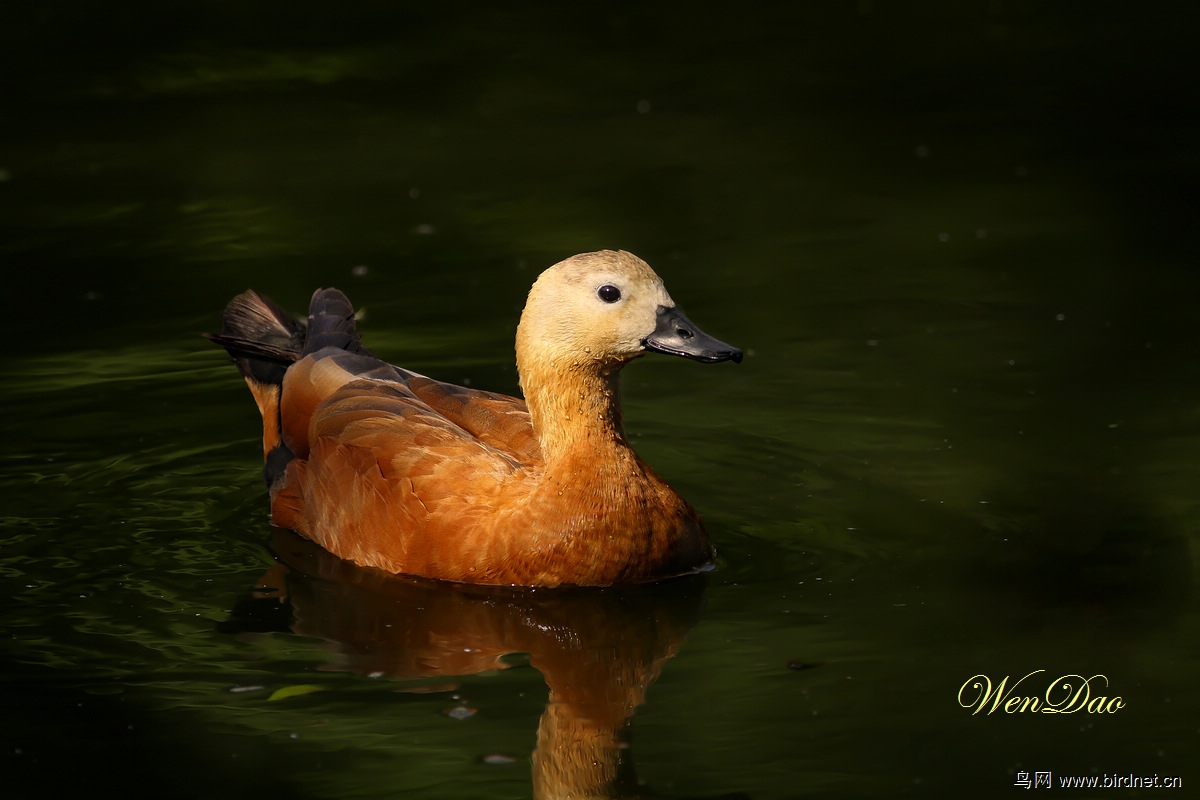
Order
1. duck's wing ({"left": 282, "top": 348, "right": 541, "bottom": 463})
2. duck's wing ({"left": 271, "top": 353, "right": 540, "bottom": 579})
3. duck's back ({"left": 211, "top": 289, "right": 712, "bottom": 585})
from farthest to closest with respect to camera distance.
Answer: duck's wing ({"left": 282, "top": 348, "right": 541, "bottom": 463}) → duck's wing ({"left": 271, "top": 353, "right": 540, "bottom": 579}) → duck's back ({"left": 211, "top": 289, "right": 712, "bottom": 585})

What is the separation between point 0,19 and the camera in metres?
17.2

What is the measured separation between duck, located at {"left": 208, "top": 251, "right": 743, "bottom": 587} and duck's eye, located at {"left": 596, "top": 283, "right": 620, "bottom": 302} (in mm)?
13

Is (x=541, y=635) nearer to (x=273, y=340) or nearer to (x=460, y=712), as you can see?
(x=460, y=712)

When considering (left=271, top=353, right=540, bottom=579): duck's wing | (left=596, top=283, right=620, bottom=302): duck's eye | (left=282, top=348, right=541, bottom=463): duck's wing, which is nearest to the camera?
(left=596, top=283, right=620, bottom=302): duck's eye

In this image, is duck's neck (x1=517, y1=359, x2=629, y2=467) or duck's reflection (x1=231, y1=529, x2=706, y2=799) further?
duck's neck (x1=517, y1=359, x2=629, y2=467)

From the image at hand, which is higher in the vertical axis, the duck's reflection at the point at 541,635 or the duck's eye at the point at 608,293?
the duck's eye at the point at 608,293

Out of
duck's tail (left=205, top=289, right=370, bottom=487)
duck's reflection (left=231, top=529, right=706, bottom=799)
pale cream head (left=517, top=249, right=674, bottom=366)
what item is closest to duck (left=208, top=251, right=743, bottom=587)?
pale cream head (left=517, top=249, right=674, bottom=366)

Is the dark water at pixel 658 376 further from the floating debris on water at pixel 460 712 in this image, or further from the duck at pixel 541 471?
the duck at pixel 541 471

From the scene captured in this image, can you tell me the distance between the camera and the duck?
24.4ft

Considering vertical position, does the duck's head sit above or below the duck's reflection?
above

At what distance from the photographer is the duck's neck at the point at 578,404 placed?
7605mm

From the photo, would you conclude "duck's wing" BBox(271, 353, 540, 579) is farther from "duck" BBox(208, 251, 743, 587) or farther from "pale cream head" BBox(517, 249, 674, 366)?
"pale cream head" BBox(517, 249, 674, 366)
